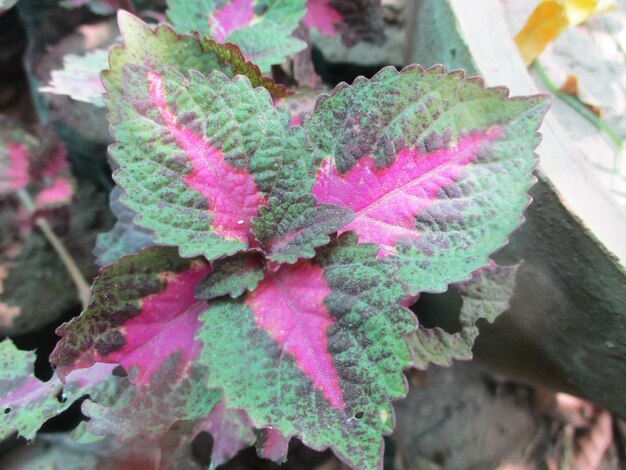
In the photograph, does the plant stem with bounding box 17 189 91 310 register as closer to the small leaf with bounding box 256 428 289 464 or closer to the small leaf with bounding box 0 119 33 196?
the small leaf with bounding box 0 119 33 196

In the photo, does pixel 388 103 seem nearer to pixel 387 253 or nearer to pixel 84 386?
pixel 387 253

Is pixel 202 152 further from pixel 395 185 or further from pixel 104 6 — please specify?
pixel 104 6

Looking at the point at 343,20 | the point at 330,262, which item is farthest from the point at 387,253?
the point at 343,20

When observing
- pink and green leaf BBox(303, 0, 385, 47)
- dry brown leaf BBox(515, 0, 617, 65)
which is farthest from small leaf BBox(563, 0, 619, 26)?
pink and green leaf BBox(303, 0, 385, 47)

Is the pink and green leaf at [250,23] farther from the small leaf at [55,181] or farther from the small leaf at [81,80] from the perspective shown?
the small leaf at [55,181]

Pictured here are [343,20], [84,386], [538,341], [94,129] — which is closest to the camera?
[84,386]

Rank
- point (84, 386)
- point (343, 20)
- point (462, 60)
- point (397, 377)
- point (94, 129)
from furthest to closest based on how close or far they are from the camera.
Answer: point (94, 129), point (343, 20), point (462, 60), point (84, 386), point (397, 377)
